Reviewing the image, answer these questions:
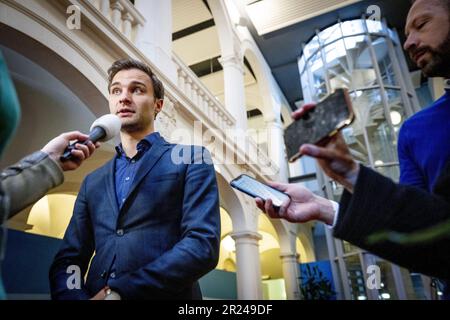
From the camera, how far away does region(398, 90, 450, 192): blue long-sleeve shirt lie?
1047mm

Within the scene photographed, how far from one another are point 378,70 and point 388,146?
1.84 m

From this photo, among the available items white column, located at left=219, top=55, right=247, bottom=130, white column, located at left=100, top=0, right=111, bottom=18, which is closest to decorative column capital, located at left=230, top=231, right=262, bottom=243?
white column, located at left=219, top=55, right=247, bottom=130

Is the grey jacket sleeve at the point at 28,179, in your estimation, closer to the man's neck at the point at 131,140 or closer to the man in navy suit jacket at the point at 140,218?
the man in navy suit jacket at the point at 140,218

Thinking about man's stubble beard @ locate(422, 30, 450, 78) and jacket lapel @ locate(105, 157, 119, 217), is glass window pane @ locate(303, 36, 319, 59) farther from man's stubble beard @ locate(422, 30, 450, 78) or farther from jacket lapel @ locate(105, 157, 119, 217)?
jacket lapel @ locate(105, 157, 119, 217)

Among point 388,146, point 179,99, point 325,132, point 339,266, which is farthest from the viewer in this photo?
point 339,266

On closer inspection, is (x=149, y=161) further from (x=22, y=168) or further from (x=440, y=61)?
(x=440, y=61)

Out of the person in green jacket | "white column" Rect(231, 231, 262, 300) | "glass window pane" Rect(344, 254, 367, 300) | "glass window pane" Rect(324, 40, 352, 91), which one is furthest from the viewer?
"glass window pane" Rect(324, 40, 352, 91)

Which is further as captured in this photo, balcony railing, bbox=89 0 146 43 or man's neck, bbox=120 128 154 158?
balcony railing, bbox=89 0 146 43

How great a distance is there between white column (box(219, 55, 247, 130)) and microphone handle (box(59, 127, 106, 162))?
20.1 feet

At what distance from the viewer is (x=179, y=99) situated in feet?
14.4

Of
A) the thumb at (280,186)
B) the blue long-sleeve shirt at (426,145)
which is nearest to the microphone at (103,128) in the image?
the thumb at (280,186)

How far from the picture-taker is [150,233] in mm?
1174

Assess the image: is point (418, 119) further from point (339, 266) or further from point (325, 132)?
point (339, 266)
